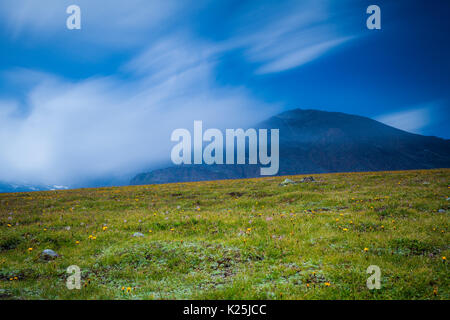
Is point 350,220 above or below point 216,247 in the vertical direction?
above

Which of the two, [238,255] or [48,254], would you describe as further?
[48,254]

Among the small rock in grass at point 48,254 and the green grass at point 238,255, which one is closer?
the green grass at point 238,255

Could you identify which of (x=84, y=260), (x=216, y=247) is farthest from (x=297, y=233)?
(x=84, y=260)

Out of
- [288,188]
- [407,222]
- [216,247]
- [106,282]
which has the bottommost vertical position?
[106,282]

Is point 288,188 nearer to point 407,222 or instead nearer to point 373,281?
point 407,222

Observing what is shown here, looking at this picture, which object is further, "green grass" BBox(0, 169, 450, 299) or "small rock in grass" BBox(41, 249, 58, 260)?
"small rock in grass" BBox(41, 249, 58, 260)

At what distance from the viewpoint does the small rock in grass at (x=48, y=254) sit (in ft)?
33.4

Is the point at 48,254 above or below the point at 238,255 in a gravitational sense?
below

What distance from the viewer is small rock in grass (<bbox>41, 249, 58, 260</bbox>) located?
10.2 metres

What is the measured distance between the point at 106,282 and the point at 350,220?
11587mm

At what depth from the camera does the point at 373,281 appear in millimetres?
7137

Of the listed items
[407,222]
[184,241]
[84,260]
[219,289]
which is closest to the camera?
[219,289]

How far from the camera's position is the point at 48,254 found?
33.9 ft
